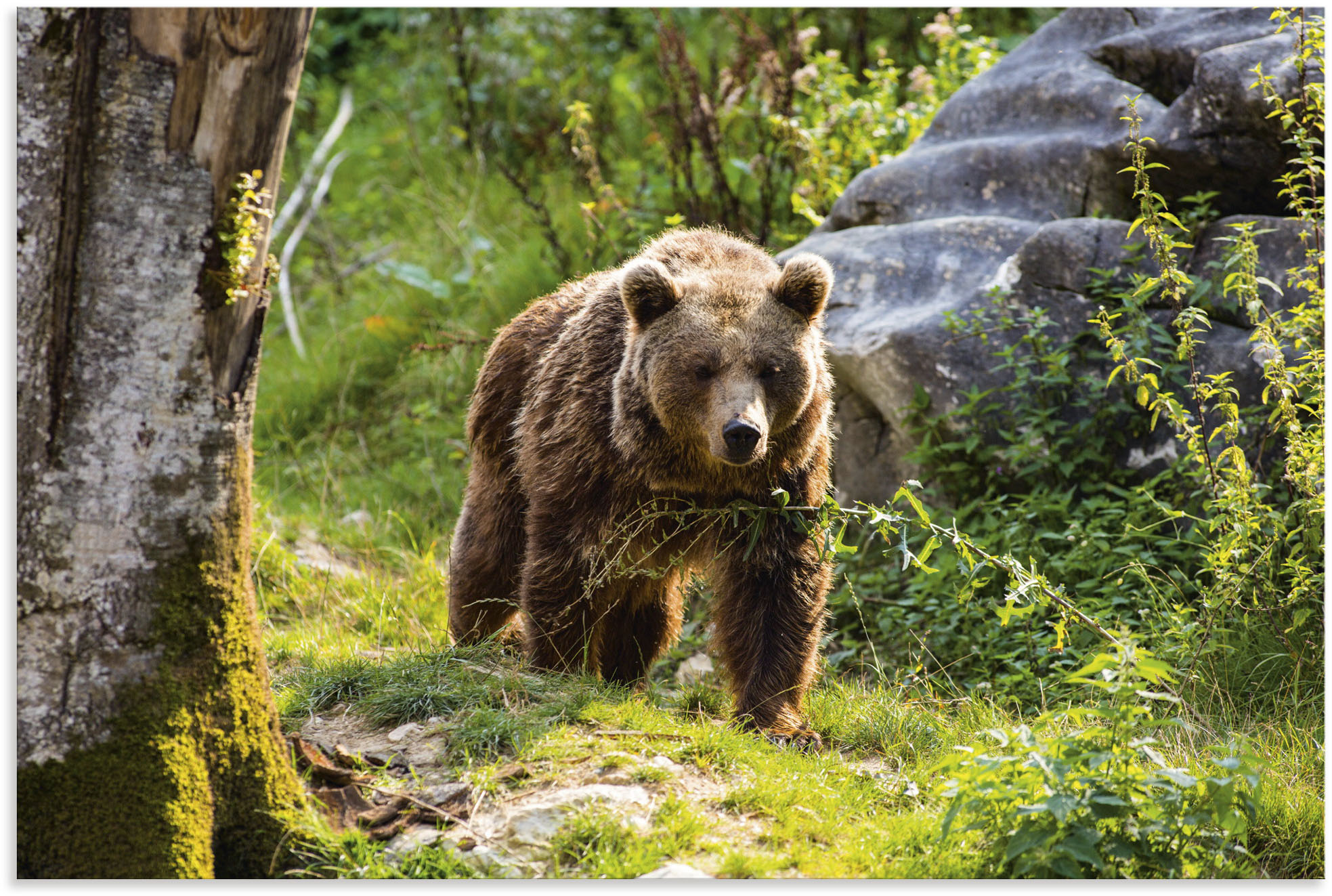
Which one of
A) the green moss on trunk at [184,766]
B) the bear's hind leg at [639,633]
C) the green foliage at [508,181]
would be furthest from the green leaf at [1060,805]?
the green foliage at [508,181]

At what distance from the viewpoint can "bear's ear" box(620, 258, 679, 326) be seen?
12.7ft

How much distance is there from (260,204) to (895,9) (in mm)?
7507

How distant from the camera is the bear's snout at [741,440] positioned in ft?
11.5

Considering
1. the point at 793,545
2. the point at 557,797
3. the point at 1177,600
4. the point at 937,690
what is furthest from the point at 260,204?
the point at 1177,600

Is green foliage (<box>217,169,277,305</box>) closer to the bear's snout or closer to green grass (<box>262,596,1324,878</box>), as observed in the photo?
green grass (<box>262,596,1324,878</box>)

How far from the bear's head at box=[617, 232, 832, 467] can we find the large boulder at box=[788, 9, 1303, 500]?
5.23ft

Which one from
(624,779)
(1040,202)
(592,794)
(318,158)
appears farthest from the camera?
(318,158)


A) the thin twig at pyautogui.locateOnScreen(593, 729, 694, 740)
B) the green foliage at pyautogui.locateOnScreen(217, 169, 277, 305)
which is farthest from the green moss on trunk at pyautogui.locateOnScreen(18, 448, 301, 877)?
the thin twig at pyautogui.locateOnScreen(593, 729, 694, 740)

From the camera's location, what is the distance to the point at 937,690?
4.70m

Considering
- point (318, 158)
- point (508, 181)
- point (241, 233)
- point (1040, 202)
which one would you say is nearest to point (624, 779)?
point (241, 233)

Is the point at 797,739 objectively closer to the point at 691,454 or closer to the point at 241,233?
the point at 691,454

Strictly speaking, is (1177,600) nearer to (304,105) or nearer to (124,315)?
(124,315)

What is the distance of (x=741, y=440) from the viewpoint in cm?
352

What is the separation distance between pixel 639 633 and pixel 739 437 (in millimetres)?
1542
